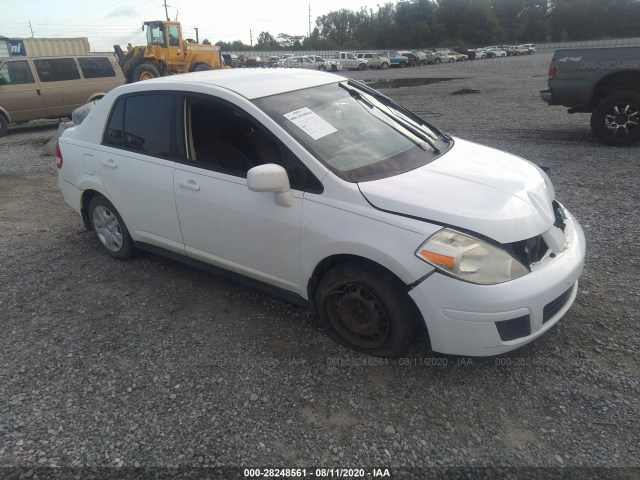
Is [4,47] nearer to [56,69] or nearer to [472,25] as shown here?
[56,69]

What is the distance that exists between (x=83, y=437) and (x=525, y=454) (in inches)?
86.1

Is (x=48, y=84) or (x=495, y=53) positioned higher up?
(x=48, y=84)

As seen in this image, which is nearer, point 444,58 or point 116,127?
point 116,127

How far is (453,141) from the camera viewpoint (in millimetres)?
3729

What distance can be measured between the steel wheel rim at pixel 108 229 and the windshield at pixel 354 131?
2.02 m

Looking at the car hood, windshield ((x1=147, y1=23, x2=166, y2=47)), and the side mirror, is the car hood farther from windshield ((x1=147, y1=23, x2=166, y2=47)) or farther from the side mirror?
windshield ((x1=147, y1=23, x2=166, y2=47))

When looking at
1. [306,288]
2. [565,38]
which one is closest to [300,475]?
[306,288]

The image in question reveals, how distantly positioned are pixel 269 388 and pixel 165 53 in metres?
20.2

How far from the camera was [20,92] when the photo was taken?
11.5 meters

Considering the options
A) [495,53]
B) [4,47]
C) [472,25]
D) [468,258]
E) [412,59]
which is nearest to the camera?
[468,258]

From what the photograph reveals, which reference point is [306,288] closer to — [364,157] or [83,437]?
[364,157]

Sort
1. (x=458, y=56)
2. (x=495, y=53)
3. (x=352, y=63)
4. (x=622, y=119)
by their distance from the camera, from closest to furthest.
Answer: (x=622, y=119) → (x=352, y=63) → (x=458, y=56) → (x=495, y=53)

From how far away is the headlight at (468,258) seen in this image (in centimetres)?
241

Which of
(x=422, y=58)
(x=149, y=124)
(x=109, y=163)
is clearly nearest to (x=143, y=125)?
(x=149, y=124)
